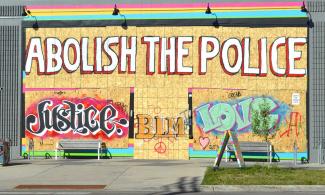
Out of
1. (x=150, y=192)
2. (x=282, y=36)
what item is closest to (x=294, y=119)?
(x=282, y=36)

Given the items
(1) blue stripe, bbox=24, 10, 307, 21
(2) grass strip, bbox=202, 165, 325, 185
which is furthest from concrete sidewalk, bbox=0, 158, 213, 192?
(1) blue stripe, bbox=24, 10, 307, 21

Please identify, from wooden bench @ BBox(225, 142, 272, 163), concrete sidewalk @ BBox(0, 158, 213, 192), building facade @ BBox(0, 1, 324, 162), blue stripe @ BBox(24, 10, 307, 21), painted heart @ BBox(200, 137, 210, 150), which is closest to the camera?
concrete sidewalk @ BBox(0, 158, 213, 192)

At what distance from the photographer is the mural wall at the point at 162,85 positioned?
76.9ft

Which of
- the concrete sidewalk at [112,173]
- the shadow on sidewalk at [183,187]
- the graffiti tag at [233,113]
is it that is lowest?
the concrete sidewalk at [112,173]

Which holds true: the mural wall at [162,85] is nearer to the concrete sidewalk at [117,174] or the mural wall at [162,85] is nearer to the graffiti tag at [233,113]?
the graffiti tag at [233,113]

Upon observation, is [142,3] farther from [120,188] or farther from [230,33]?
[120,188]

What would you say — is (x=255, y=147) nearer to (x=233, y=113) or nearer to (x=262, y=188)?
(x=233, y=113)

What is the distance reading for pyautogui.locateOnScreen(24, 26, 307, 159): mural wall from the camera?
2344 centimetres

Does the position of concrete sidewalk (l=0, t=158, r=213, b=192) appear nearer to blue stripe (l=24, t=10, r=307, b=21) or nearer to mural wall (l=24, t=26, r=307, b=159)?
mural wall (l=24, t=26, r=307, b=159)

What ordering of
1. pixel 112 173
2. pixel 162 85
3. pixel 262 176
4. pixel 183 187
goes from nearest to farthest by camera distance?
pixel 183 187, pixel 262 176, pixel 112 173, pixel 162 85

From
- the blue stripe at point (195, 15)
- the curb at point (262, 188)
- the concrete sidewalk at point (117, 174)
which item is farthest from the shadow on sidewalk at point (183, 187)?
the blue stripe at point (195, 15)

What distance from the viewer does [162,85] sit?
943 inches

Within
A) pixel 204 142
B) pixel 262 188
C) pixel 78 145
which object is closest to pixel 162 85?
pixel 204 142

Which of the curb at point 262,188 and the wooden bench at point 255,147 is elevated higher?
the wooden bench at point 255,147
